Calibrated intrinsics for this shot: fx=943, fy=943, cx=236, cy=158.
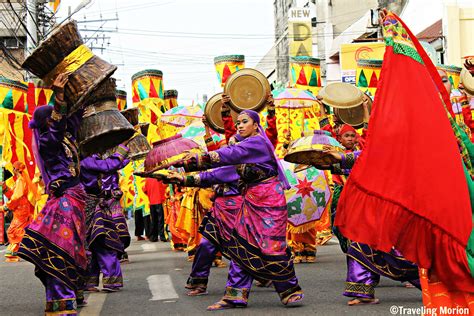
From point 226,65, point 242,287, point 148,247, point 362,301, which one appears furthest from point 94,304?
point 226,65

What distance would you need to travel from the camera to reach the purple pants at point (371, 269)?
8125 mm

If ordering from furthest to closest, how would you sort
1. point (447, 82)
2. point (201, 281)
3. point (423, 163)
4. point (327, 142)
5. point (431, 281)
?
1. point (201, 281)
2. point (327, 142)
3. point (447, 82)
4. point (431, 281)
5. point (423, 163)

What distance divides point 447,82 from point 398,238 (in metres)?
1.75

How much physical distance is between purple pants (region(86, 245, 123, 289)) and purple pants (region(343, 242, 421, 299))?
9.98 ft

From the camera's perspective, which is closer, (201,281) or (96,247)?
(201,281)

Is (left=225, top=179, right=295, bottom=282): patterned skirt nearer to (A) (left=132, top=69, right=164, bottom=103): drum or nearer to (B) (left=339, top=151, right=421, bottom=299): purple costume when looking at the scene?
(B) (left=339, top=151, right=421, bottom=299): purple costume

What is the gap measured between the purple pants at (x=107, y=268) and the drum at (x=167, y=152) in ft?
6.46

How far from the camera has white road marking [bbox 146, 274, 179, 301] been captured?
32.4 ft

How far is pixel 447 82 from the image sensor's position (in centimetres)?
655

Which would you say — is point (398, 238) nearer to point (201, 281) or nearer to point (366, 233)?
point (366, 233)

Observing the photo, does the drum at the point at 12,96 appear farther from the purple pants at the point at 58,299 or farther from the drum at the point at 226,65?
the purple pants at the point at 58,299

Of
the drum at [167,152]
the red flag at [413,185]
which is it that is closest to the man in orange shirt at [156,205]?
the drum at [167,152]

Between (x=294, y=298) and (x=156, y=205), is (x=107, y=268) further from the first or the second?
(x=156, y=205)

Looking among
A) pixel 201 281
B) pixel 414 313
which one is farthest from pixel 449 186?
pixel 201 281
